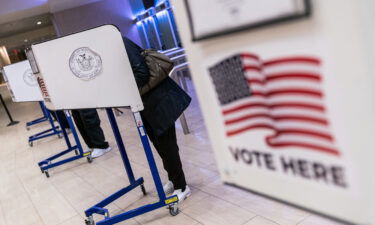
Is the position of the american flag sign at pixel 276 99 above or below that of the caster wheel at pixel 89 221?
above

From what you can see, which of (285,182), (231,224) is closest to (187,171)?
(231,224)

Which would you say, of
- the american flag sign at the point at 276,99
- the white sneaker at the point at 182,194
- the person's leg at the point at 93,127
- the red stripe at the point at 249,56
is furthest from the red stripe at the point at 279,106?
the person's leg at the point at 93,127

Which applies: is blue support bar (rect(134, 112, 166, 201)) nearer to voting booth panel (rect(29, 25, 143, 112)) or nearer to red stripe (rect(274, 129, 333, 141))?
voting booth panel (rect(29, 25, 143, 112))

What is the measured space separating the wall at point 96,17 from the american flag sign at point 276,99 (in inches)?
543

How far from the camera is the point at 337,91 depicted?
24.3 inches

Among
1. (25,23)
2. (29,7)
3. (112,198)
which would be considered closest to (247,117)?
(112,198)

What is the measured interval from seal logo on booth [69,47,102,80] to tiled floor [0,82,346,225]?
1.17 m

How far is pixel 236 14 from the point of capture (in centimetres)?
71

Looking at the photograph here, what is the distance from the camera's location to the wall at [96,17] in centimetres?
1394

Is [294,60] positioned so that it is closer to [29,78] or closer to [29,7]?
[29,78]

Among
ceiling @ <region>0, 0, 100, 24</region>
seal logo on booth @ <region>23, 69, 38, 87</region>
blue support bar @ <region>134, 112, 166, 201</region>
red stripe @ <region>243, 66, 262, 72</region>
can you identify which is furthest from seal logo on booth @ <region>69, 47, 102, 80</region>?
ceiling @ <region>0, 0, 100, 24</region>

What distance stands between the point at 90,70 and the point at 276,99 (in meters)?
2.06

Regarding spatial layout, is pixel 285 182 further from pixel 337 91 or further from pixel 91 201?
pixel 91 201

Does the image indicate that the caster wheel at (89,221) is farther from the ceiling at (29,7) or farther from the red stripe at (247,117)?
the ceiling at (29,7)
